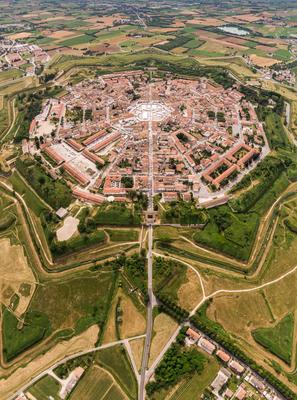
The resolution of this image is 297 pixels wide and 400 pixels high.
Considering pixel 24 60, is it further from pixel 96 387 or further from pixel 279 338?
pixel 279 338

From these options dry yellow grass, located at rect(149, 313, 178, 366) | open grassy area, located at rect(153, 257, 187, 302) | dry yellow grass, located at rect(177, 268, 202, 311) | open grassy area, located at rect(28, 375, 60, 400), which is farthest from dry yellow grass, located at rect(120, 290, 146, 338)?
open grassy area, located at rect(28, 375, 60, 400)

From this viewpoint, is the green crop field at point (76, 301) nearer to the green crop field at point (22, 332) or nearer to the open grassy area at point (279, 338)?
the green crop field at point (22, 332)

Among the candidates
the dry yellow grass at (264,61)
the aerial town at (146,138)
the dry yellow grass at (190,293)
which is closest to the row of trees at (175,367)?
the dry yellow grass at (190,293)

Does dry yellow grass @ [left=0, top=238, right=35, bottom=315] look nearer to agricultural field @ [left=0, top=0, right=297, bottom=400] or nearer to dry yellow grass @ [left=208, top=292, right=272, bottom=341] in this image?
agricultural field @ [left=0, top=0, right=297, bottom=400]

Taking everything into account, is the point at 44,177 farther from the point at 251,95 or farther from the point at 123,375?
the point at 251,95

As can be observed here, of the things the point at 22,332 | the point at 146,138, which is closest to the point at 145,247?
the point at 22,332
